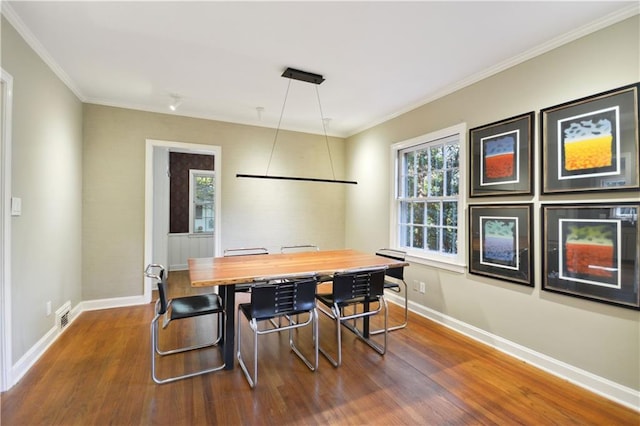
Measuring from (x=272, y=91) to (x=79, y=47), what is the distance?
1.78 m

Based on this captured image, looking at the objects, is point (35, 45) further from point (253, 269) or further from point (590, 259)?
point (590, 259)

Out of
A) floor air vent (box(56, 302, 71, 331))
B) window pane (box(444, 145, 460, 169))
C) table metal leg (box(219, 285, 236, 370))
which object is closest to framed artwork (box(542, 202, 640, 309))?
window pane (box(444, 145, 460, 169))

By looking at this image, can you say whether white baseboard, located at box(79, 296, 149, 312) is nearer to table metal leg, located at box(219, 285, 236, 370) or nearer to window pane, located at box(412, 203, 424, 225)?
table metal leg, located at box(219, 285, 236, 370)

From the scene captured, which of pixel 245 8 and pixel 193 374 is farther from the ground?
pixel 245 8

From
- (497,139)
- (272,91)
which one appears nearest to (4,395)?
(272,91)

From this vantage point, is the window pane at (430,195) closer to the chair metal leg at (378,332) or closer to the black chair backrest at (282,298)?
the chair metal leg at (378,332)

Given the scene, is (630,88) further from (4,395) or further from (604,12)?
(4,395)

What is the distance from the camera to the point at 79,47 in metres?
2.59

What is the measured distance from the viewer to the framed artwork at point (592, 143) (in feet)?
6.67

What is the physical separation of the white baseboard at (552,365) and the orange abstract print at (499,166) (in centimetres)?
153

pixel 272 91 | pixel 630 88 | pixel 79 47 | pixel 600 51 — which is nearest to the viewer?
pixel 630 88

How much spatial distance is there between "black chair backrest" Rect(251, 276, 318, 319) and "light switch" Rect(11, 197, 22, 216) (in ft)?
6.00

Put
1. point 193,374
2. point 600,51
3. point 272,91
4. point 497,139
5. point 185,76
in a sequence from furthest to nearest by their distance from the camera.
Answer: point 272,91 → point 185,76 → point 497,139 → point 193,374 → point 600,51

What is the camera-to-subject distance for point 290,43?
8.20ft
